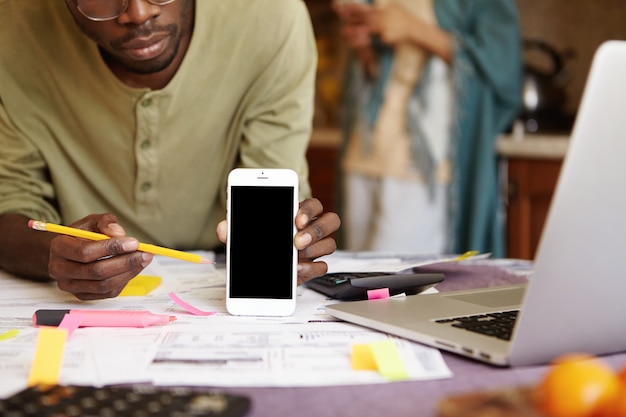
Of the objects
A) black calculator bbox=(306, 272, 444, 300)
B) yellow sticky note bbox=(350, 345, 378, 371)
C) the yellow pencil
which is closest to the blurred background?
black calculator bbox=(306, 272, 444, 300)

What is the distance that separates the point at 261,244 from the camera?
3.22ft

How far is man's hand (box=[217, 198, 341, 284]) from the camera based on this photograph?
1.00 metres

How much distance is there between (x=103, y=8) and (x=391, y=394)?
791 mm

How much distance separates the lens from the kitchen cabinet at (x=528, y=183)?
2.58 m

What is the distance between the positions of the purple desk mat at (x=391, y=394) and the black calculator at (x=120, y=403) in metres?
0.04

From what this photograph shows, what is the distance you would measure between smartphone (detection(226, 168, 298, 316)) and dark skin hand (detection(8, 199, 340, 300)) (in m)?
0.02

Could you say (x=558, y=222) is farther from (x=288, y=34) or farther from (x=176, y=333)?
(x=288, y=34)

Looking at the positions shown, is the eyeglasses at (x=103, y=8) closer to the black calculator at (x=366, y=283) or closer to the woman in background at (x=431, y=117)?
the black calculator at (x=366, y=283)

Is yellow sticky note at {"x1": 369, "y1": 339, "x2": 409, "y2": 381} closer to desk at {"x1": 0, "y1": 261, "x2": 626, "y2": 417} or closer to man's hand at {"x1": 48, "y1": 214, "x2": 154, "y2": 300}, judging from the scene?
desk at {"x1": 0, "y1": 261, "x2": 626, "y2": 417}

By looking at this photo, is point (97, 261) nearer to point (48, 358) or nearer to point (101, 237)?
point (101, 237)

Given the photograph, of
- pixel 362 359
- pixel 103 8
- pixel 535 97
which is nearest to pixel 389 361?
pixel 362 359

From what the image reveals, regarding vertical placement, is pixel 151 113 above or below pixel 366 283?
above

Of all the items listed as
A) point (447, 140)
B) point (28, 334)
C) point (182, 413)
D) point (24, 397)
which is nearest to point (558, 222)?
point (182, 413)

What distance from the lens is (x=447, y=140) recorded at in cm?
258
